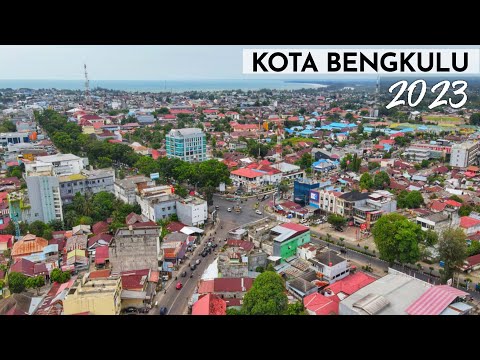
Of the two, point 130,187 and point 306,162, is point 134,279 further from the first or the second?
point 306,162

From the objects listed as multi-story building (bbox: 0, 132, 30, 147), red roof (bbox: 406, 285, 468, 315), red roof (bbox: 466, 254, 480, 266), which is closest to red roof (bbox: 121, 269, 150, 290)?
red roof (bbox: 406, 285, 468, 315)

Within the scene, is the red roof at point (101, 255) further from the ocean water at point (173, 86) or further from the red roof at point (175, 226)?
the ocean water at point (173, 86)

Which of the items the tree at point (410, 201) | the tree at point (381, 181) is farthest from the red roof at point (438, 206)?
the tree at point (381, 181)

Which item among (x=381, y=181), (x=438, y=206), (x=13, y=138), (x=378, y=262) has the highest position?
(x=13, y=138)

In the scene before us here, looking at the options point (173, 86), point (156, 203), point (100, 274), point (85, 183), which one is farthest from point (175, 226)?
point (173, 86)

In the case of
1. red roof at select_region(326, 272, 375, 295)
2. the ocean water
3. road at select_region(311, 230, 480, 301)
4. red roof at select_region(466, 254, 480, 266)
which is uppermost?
the ocean water

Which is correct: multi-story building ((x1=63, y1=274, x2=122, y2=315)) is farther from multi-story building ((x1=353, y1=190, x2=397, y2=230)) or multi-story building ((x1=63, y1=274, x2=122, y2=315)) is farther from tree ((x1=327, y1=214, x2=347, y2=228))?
multi-story building ((x1=353, y1=190, x2=397, y2=230))

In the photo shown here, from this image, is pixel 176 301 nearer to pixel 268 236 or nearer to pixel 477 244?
pixel 268 236
